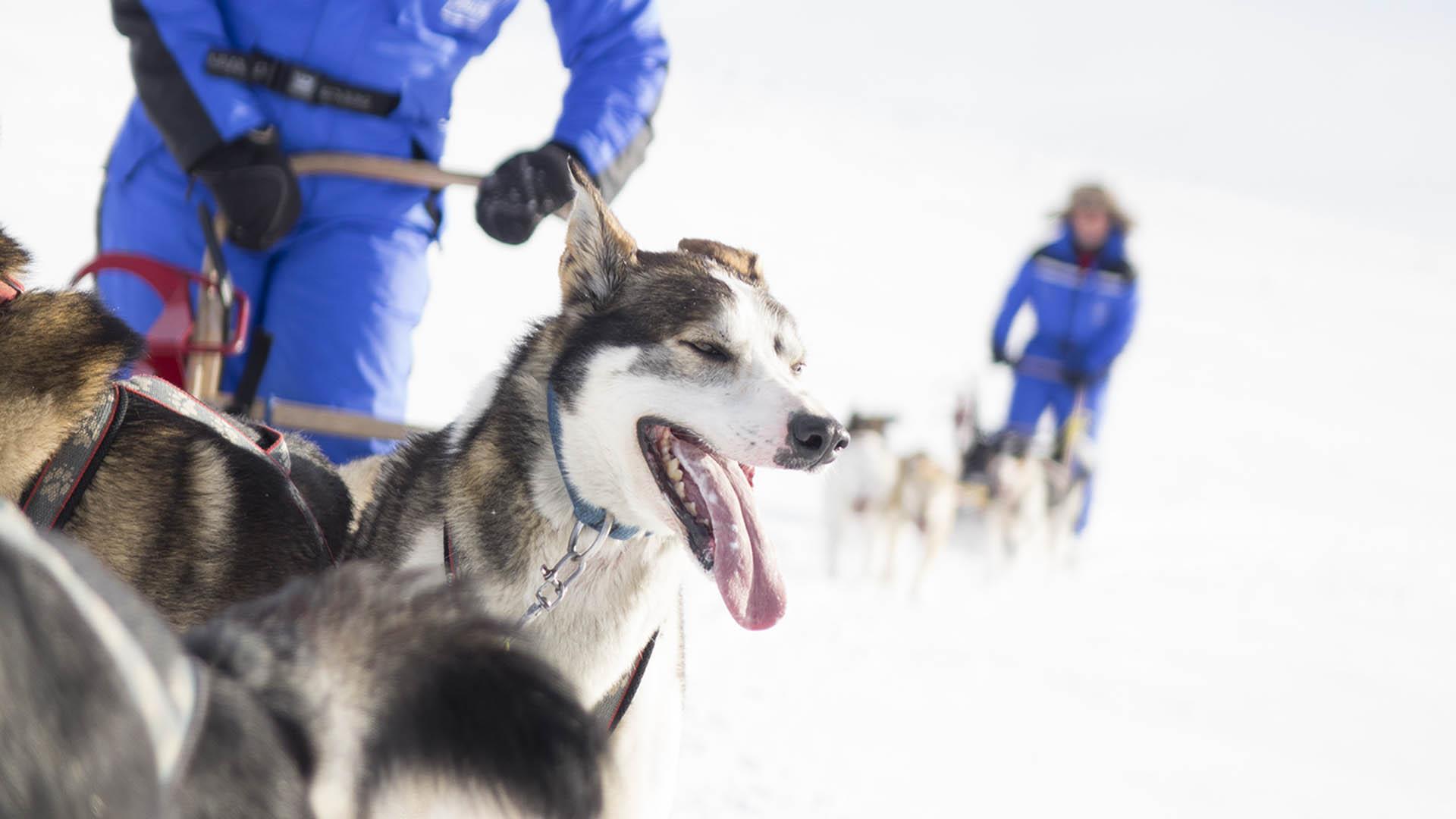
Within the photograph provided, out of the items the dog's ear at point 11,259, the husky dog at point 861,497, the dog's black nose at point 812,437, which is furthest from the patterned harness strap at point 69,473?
the husky dog at point 861,497

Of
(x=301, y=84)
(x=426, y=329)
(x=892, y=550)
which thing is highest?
(x=301, y=84)

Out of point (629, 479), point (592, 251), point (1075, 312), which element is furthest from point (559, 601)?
point (1075, 312)

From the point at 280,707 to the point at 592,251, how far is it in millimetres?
1203

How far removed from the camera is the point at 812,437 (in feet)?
5.58

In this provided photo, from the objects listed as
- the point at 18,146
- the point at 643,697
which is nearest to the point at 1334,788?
the point at 643,697

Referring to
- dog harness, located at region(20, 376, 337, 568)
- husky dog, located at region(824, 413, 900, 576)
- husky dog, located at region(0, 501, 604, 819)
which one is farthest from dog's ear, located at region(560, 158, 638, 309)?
husky dog, located at region(824, 413, 900, 576)

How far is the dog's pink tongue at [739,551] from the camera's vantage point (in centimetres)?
168

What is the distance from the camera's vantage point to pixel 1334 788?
455 cm

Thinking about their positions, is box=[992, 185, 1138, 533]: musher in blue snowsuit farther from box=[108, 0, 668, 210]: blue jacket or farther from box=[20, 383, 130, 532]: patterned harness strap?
box=[20, 383, 130, 532]: patterned harness strap

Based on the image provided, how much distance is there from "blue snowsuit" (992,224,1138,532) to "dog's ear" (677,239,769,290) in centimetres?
732

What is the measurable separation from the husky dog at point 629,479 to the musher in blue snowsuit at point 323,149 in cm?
56

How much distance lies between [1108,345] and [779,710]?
5904 mm

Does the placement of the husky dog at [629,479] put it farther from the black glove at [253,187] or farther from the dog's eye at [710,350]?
the black glove at [253,187]

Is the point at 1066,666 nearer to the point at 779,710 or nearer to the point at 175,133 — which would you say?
the point at 779,710
